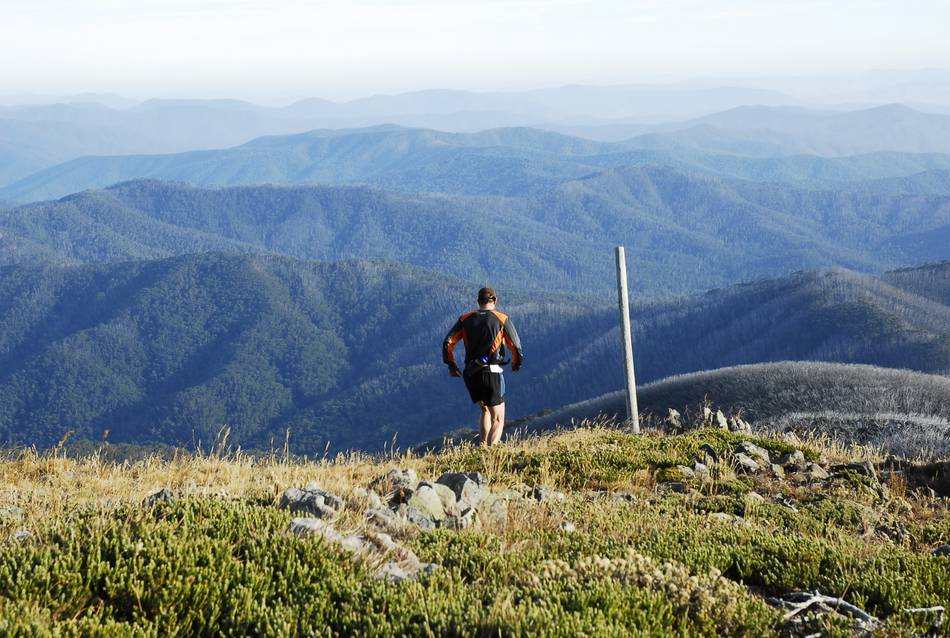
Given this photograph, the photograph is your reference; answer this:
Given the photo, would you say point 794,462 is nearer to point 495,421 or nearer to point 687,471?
point 687,471

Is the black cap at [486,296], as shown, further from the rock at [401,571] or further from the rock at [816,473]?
the rock at [401,571]

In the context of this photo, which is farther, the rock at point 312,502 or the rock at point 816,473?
the rock at point 816,473

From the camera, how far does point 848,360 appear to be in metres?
139

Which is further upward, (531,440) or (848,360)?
(531,440)

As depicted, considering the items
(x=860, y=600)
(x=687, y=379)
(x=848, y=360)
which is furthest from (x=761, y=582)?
(x=848, y=360)

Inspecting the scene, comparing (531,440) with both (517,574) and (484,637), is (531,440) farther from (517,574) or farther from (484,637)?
(484,637)

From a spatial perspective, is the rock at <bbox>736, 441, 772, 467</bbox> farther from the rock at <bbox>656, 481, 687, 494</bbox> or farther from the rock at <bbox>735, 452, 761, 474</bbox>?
the rock at <bbox>656, 481, 687, 494</bbox>

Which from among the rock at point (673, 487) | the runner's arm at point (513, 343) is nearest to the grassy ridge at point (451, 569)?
the rock at point (673, 487)

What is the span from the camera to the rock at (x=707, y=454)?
1101 centimetres

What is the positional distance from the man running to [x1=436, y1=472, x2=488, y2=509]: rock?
324 centimetres

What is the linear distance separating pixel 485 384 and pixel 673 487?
9.77 feet

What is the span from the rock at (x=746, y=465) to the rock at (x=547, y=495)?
3301mm

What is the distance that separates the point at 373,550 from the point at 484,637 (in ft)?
5.16

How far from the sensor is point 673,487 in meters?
9.80
